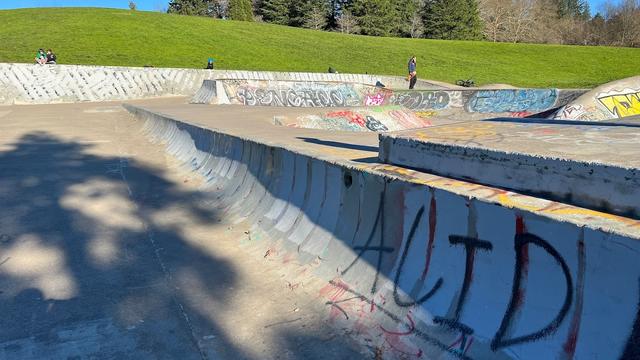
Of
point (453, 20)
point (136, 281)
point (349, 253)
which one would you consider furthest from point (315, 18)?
point (349, 253)

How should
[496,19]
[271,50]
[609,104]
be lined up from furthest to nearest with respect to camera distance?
1. [496,19]
2. [271,50]
3. [609,104]

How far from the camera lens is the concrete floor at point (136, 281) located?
3436 millimetres

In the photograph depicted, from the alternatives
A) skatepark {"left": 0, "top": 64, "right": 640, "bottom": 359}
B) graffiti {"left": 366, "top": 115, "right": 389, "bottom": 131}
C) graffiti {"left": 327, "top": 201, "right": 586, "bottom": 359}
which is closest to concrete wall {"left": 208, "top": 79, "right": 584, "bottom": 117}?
graffiti {"left": 366, "top": 115, "right": 389, "bottom": 131}

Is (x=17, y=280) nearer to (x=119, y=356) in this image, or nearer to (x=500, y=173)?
(x=119, y=356)

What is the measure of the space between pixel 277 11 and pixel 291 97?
54.8 meters

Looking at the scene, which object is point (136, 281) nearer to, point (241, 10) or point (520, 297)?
point (520, 297)

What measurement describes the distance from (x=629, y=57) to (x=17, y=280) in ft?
184

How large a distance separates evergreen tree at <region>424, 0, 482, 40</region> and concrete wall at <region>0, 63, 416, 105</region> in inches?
2059

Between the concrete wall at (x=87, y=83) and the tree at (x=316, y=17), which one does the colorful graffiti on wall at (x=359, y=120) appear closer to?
the concrete wall at (x=87, y=83)

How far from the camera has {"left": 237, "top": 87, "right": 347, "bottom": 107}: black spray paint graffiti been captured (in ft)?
71.0

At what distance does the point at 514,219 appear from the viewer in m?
2.76

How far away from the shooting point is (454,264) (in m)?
3.21

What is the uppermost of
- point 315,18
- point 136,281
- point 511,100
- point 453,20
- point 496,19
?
point 496,19

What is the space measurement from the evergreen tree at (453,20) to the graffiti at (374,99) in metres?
53.2
